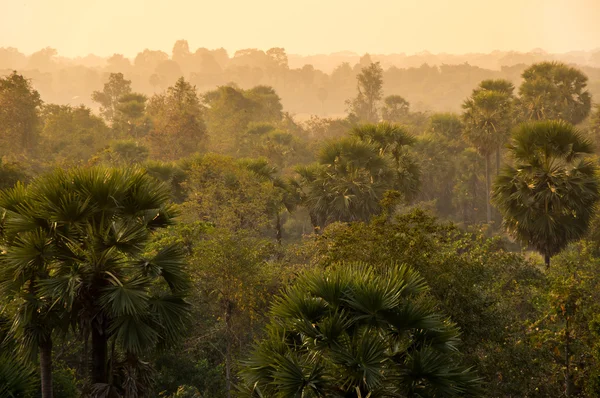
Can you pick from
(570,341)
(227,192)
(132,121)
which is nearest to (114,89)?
(132,121)

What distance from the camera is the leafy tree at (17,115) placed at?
38.8 meters

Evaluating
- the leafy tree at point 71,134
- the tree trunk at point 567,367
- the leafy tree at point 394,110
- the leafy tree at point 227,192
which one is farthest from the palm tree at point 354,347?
the leafy tree at point 394,110

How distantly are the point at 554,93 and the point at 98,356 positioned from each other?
41.7m

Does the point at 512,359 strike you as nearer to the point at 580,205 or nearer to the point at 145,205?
the point at 145,205

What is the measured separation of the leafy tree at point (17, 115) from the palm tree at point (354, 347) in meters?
39.4

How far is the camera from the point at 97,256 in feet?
27.3

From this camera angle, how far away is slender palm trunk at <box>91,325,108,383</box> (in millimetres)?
→ 8445

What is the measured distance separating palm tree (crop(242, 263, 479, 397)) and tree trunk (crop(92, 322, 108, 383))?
2936mm

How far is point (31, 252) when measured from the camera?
7996 mm

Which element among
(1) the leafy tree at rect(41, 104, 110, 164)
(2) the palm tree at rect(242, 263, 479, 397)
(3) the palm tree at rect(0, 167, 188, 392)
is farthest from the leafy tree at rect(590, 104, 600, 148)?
(1) the leafy tree at rect(41, 104, 110, 164)

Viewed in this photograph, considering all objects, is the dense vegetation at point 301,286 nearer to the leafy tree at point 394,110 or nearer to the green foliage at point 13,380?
the green foliage at point 13,380

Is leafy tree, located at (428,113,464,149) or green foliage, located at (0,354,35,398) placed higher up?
green foliage, located at (0,354,35,398)

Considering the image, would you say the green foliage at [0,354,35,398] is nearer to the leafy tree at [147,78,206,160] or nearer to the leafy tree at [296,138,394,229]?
the leafy tree at [296,138,394,229]

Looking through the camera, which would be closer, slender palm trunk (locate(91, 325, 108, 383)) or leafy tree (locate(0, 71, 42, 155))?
slender palm trunk (locate(91, 325, 108, 383))
